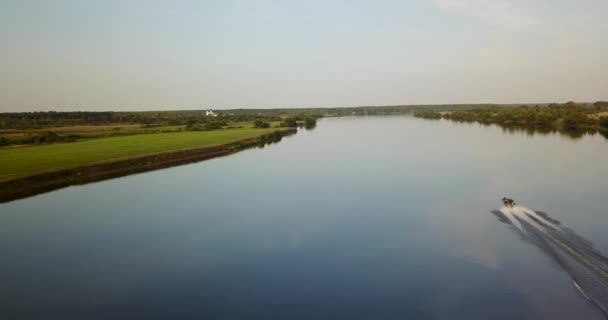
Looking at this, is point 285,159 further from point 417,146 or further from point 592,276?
point 592,276

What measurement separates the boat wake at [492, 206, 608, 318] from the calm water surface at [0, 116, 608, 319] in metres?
0.34

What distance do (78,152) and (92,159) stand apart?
4458 mm

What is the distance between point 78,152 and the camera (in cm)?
3522

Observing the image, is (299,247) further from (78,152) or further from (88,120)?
(88,120)

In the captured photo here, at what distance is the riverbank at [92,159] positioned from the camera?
25266 millimetres

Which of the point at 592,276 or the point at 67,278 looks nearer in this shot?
the point at 592,276

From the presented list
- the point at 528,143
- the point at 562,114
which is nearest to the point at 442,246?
the point at 528,143

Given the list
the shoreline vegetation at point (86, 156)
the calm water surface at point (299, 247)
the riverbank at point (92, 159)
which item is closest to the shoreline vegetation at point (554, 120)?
the calm water surface at point (299, 247)

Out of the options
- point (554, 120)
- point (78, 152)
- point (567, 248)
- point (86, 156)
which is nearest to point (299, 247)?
point (567, 248)

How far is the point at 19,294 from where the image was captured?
11547mm

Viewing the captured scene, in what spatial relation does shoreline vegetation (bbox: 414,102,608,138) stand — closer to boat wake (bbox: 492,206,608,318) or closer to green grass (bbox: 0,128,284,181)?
boat wake (bbox: 492,206,608,318)

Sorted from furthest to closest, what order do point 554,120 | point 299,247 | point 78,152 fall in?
point 554,120 < point 78,152 < point 299,247

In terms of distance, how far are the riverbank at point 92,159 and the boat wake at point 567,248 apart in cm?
2657

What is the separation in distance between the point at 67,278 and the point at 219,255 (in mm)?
4783
